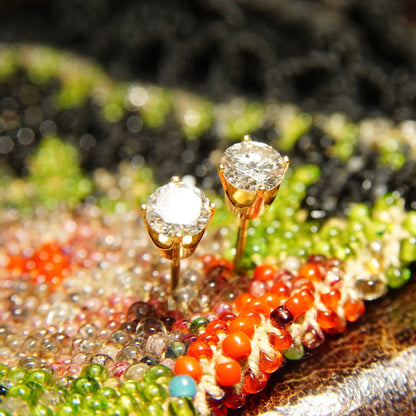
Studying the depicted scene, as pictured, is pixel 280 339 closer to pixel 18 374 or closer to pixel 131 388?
pixel 131 388

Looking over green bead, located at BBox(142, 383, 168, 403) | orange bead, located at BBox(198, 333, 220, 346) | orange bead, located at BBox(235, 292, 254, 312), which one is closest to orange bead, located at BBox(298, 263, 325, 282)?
orange bead, located at BBox(235, 292, 254, 312)

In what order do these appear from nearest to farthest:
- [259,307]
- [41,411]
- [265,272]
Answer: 1. [41,411]
2. [259,307]
3. [265,272]

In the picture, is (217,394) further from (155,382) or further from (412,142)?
(412,142)

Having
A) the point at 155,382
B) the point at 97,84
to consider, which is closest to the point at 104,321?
the point at 155,382

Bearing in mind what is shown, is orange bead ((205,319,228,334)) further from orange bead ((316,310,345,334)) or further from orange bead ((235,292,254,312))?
orange bead ((316,310,345,334))

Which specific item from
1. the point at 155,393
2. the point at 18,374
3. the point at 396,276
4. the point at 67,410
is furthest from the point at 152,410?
the point at 396,276

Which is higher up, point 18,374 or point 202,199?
point 202,199

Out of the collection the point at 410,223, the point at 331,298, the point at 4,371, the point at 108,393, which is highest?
the point at 410,223
